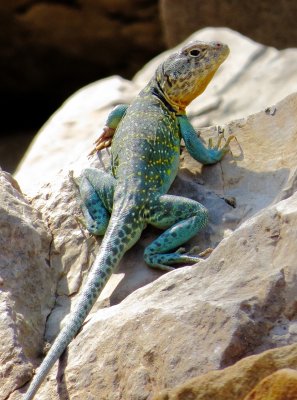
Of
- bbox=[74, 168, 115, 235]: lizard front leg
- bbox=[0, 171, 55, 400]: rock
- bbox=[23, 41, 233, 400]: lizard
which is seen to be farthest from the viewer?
bbox=[74, 168, 115, 235]: lizard front leg

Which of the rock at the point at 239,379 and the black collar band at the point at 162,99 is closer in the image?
the rock at the point at 239,379

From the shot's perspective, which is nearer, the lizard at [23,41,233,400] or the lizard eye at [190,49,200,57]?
the lizard at [23,41,233,400]

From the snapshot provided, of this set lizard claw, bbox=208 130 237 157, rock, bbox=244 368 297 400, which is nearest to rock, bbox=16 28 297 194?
lizard claw, bbox=208 130 237 157

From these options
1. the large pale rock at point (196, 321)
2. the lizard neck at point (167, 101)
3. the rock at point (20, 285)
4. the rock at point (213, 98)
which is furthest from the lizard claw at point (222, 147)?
the rock at point (213, 98)

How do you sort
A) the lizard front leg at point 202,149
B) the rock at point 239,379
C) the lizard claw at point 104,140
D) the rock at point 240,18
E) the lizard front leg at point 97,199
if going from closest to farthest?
1. the rock at point 239,379
2. the lizard front leg at point 97,199
3. the lizard front leg at point 202,149
4. the lizard claw at point 104,140
5. the rock at point 240,18

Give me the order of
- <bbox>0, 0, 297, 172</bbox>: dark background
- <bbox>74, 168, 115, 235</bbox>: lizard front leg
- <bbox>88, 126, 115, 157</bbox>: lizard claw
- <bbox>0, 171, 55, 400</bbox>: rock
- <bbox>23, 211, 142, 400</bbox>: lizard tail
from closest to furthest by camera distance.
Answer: <bbox>23, 211, 142, 400</bbox>: lizard tail
<bbox>0, 171, 55, 400</bbox>: rock
<bbox>74, 168, 115, 235</bbox>: lizard front leg
<bbox>88, 126, 115, 157</bbox>: lizard claw
<bbox>0, 0, 297, 172</bbox>: dark background

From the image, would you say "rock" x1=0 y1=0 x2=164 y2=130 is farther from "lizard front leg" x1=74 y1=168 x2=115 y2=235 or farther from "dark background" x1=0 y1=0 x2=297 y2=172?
"lizard front leg" x1=74 y1=168 x2=115 y2=235

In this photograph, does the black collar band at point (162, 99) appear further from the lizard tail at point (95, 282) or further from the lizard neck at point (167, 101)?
the lizard tail at point (95, 282)
